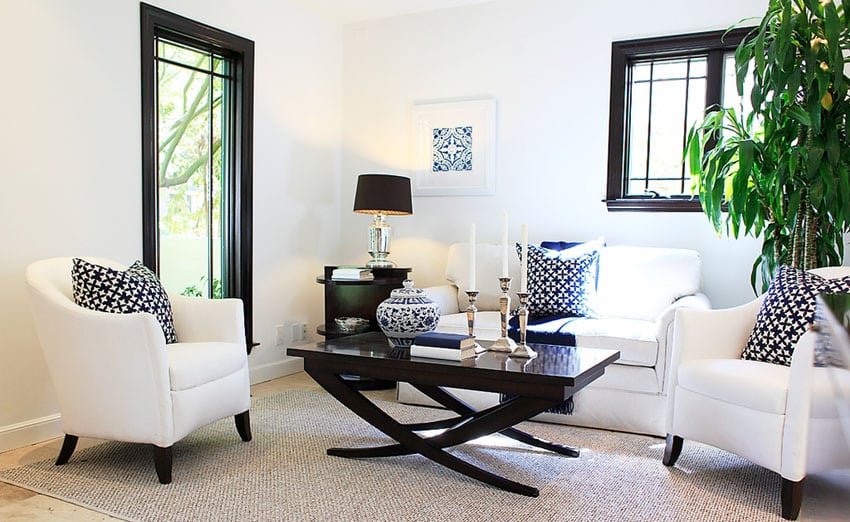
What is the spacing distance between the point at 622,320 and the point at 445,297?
1027 mm

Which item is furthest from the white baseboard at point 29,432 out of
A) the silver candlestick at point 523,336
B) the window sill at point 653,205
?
the window sill at point 653,205

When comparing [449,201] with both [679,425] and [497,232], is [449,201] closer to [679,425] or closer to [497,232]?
[497,232]

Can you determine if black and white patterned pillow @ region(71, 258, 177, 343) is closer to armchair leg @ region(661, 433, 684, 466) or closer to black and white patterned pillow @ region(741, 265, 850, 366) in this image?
armchair leg @ region(661, 433, 684, 466)

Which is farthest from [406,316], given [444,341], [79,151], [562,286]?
[79,151]

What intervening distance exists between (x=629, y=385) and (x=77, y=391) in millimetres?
2396

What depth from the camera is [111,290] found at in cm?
276

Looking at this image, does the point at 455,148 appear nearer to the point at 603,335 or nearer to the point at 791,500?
the point at 603,335

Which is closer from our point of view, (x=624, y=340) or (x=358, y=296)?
(x=624, y=340)

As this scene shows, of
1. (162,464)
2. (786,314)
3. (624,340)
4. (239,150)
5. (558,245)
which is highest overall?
(239,150)

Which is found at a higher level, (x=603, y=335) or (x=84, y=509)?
(x=603, y=335)

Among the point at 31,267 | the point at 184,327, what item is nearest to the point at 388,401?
the point at 184,327

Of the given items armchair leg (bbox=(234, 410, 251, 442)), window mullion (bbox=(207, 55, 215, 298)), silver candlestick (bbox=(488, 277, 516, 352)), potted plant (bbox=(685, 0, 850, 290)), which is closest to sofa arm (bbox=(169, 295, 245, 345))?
armchair leg (bbox=(234, 410, 251, 442))

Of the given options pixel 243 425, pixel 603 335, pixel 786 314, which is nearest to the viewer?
pixel 786 314

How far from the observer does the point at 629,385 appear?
327 cm
